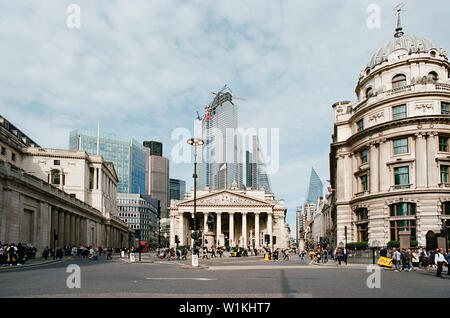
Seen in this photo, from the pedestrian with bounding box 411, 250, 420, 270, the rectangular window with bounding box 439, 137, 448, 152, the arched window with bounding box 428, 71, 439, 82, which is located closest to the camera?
the pedestrian with bounding box 411, 250, 420, 270

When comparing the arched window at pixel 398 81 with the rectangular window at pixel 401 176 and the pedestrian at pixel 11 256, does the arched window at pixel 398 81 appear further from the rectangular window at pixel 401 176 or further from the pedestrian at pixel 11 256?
the pedestrian at pixel 11 256

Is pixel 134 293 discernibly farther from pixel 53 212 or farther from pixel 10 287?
pixel 53 212

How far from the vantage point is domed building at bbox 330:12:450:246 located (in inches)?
1758

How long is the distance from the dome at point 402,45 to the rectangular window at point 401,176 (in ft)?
55.9

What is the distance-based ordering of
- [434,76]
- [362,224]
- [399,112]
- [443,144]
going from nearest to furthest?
[443,144] < [399,112] < [434,76] < [362,224]

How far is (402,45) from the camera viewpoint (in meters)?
55.5

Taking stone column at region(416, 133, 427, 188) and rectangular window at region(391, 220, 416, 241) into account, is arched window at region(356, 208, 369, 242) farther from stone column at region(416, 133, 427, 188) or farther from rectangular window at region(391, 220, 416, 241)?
stone column at region(416, 133, 427, 188)

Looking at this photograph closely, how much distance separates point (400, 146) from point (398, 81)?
9.99m

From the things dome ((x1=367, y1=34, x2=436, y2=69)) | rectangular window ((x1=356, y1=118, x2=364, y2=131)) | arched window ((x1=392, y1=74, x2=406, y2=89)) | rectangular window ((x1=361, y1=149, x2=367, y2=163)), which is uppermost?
dome ((x1=367, y1=34, x2=436, y2=69))

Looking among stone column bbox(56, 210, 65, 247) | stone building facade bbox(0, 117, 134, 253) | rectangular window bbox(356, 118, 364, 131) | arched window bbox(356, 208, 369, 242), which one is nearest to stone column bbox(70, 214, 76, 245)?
stone building facade bbox(0, 117, 134, 253)

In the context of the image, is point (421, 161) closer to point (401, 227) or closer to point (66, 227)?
point (401, 227)

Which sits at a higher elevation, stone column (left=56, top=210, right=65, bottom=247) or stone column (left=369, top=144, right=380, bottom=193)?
stone column (left=369, top=144, right=380, bottom=193)

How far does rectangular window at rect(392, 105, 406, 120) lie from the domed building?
0.37ft

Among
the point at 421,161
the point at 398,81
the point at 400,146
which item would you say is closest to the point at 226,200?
the point at 398,81
